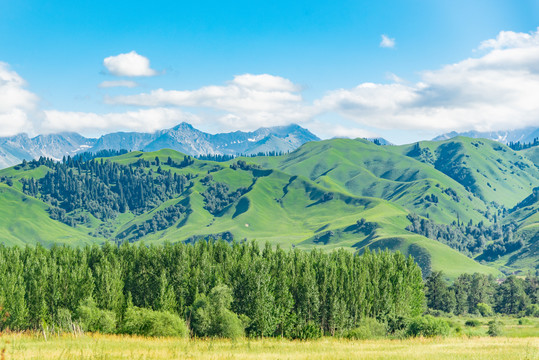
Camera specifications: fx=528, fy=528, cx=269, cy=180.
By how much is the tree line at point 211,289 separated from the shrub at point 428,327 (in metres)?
12.0

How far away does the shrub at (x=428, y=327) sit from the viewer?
10244 cm

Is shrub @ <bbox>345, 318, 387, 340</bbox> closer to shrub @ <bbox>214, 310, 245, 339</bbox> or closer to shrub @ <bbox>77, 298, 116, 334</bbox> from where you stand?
shrub @ <bbox>214, 310, 245, 339</bbox>

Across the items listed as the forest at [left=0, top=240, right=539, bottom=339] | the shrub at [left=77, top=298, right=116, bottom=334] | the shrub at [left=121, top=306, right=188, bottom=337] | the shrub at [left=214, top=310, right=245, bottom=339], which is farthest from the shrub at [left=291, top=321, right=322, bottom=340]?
the shrub at [left=77, top=298, right=116, bottom=334]

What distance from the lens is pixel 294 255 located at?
133m

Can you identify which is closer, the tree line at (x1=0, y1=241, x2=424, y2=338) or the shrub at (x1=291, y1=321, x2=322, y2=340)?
the shrub at (x1=291, y1=321, x2=322, y2=340)

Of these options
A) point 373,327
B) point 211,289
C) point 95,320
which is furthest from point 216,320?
point 373,327

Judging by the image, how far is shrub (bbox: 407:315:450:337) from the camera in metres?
102

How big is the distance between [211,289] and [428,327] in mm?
44766

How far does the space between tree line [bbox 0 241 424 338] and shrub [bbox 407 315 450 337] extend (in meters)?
12.0

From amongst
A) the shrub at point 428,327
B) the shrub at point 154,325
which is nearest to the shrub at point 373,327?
the shrub at point 428,327

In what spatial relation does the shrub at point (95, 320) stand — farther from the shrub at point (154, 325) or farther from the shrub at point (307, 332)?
the shrub at point (307, 332)

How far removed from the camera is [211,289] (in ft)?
358

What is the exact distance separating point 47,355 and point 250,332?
250 ft

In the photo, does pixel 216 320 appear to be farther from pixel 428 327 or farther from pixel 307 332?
pixel 428 327
